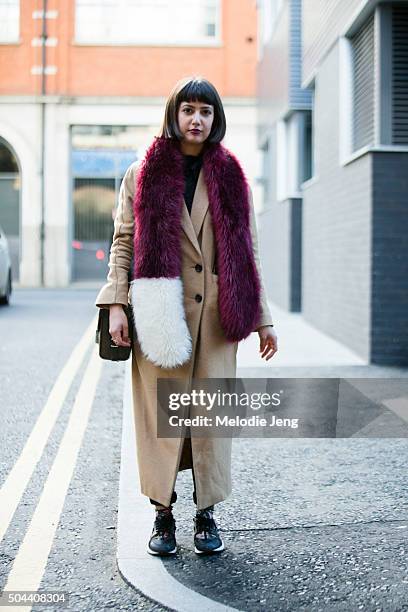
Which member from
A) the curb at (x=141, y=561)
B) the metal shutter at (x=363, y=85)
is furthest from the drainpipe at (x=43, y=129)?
the curb at (x=141, y=561)

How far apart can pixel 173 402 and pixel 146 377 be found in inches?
6.1

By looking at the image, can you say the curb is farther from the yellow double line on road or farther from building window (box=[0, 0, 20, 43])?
building window (box=[0, 0, 20, 43])

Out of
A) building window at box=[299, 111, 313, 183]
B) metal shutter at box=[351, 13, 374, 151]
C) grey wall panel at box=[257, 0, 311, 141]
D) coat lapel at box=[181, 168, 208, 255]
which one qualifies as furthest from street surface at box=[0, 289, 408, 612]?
building window at box=[299, 111, 313, 183]

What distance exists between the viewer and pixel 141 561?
12.3 ft

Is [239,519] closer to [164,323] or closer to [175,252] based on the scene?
[164,323]

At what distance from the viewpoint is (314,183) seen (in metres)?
12.8

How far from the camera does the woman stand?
3.75 metres

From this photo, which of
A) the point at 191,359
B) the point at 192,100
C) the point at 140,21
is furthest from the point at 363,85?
the point at 140,21

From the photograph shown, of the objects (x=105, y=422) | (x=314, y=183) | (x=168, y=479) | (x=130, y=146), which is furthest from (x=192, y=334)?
(x=130, y=146)

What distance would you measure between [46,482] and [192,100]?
2.28 m

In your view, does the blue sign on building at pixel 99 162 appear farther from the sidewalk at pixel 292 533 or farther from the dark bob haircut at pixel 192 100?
the dark bob haircut at pixel 192 100

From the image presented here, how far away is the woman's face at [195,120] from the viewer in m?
3.79

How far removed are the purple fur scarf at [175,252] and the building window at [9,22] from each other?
23.6 metres

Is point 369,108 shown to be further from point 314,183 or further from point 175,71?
point 175,71
